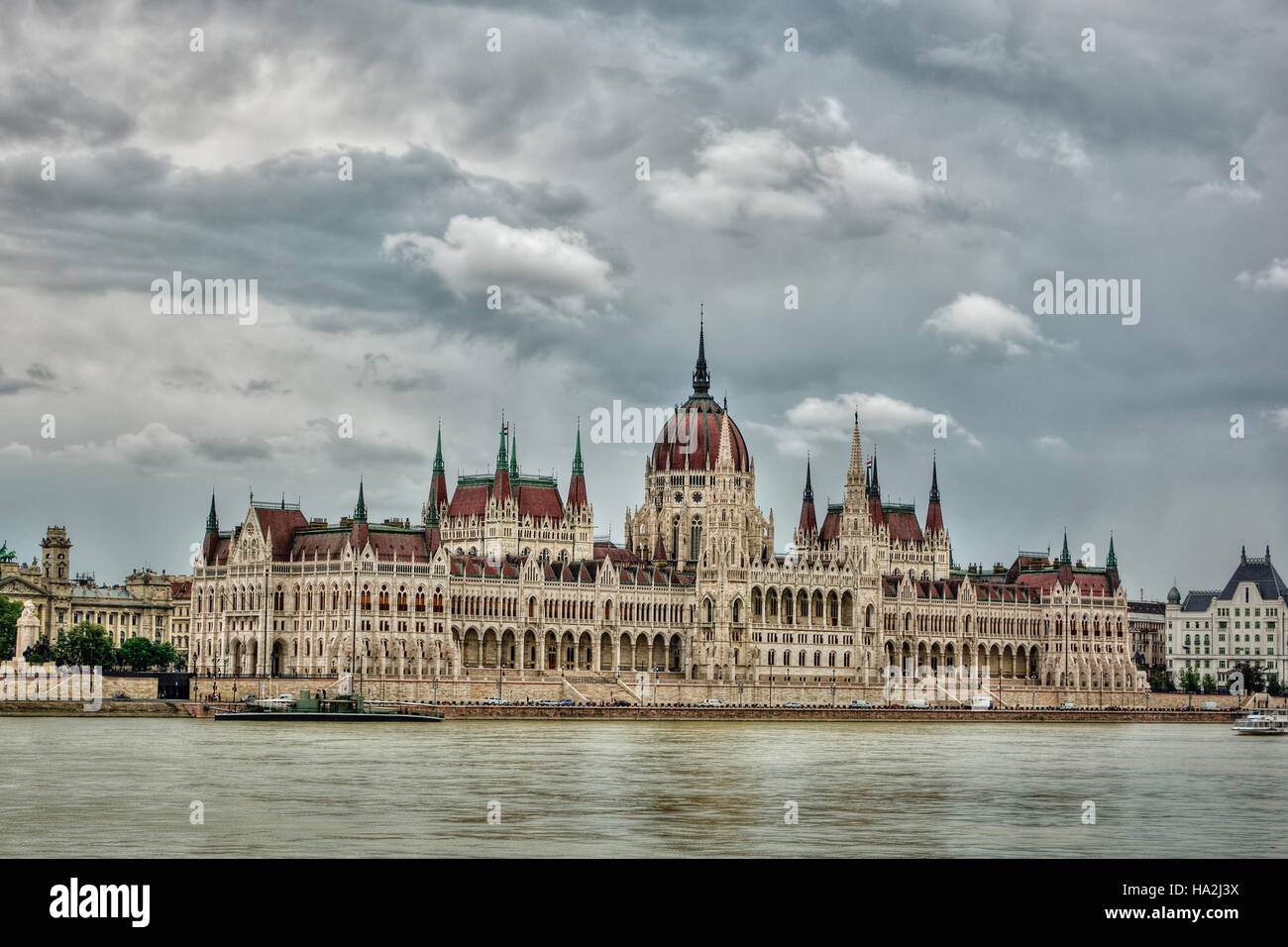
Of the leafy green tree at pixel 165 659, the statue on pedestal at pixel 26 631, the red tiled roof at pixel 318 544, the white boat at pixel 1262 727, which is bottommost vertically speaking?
the white boat at pixel 1262 727

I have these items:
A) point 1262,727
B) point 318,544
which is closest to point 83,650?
point 318,544

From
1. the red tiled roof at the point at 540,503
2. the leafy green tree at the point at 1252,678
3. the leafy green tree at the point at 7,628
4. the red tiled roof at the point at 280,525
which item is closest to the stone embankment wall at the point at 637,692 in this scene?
the leafy green tree at the point at 1252,678

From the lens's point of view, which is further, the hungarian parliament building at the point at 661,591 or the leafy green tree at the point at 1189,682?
the leafy green tree at the point at 1189,682

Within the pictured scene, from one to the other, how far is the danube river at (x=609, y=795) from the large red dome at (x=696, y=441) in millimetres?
76383

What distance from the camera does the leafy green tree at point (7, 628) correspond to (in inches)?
5586

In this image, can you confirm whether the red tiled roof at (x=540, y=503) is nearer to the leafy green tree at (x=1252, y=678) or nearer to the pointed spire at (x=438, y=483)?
the pointed spire at (x=438, y=483)

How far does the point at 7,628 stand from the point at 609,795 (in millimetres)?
101150

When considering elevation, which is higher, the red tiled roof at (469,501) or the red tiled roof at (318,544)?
the red tiled roof at (469,501)

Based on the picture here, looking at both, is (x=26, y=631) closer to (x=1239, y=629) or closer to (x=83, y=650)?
(x=83, y=650)

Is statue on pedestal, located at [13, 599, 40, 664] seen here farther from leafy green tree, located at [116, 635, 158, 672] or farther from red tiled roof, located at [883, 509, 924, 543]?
red tiled roof, located at [883, 509, 924, 543]

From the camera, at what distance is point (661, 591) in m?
156
